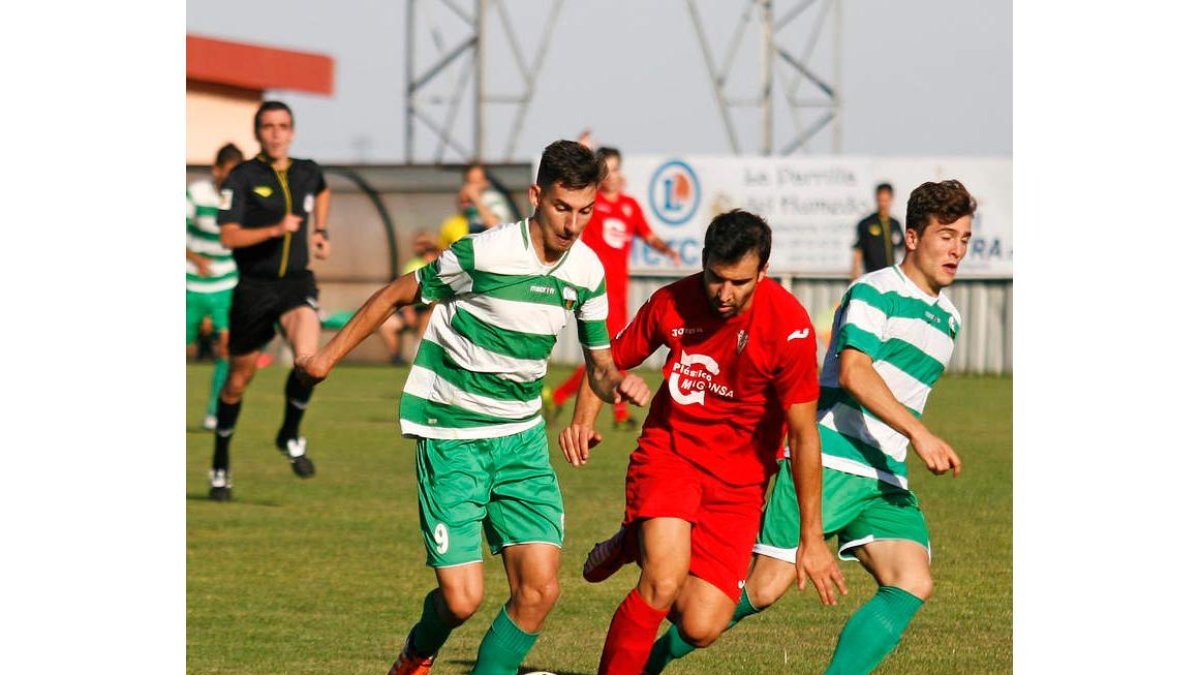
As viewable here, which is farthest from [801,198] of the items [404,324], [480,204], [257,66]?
[257,66]

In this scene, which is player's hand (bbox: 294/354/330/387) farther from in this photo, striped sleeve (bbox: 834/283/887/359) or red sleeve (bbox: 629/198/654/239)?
red sleeve (bbox: 629/198/654/239)

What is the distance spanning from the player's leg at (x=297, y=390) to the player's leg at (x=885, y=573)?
14.9 ft

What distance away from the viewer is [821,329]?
2316cm

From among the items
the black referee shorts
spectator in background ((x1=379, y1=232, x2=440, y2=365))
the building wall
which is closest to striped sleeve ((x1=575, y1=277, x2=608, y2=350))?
the black referee shorts

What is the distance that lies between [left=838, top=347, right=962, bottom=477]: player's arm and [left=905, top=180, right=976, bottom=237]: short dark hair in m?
0.56

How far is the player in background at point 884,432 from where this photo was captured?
6281 millimetres

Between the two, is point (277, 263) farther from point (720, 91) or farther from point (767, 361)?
point (720, 91)

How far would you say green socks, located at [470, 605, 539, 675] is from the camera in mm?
6156

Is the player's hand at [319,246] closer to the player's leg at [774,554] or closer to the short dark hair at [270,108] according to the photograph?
the short dark hair at [270,108]

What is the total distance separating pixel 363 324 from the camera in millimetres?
6199

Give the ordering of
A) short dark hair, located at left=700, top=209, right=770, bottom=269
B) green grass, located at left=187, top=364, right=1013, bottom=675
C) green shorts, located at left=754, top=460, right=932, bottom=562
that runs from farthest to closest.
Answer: green grass, located at left=187, top=364, right=1013, bottom=675 < green shorts, located at left=754, top=460, right=932, bottom=562 < short dark hair, located at left=700, top=209, right=770, bottom=269

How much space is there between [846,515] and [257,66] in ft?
108

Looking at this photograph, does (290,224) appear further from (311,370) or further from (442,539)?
(442,539)
